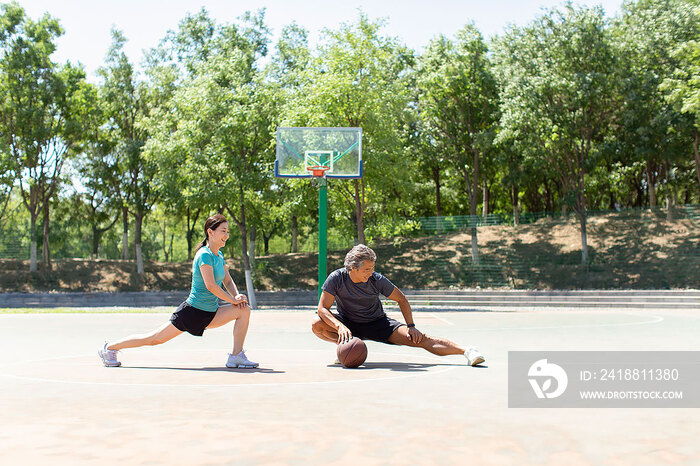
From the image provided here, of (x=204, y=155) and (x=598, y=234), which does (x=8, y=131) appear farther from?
(x=598, y=234)

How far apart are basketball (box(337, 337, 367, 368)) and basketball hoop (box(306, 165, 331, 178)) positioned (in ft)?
39.7

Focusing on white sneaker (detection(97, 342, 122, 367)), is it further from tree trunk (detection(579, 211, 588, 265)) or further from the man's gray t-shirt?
tree trunk (detection(579, 211, 588, 265))

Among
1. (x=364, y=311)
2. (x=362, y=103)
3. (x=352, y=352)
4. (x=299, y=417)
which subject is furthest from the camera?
(x=362, y=103)

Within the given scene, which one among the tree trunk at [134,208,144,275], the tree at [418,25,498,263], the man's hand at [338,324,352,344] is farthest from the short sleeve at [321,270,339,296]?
the tree trunk at [134,208,144,275]

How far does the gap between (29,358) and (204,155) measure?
1935 centimetres

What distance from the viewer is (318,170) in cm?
2036

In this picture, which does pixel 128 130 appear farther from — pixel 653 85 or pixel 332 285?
pixel 332 285

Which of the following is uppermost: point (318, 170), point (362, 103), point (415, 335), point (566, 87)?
point (566, 87)

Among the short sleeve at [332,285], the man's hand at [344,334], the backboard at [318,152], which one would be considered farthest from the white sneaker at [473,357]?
the backboard at [318,152]

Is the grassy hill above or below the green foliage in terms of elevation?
below

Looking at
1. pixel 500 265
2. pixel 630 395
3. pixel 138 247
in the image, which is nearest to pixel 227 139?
pixel 138 247

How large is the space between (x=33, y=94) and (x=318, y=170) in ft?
64.1

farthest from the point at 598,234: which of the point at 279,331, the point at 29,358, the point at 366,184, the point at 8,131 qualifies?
the point at 29,358

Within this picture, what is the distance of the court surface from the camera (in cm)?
430
